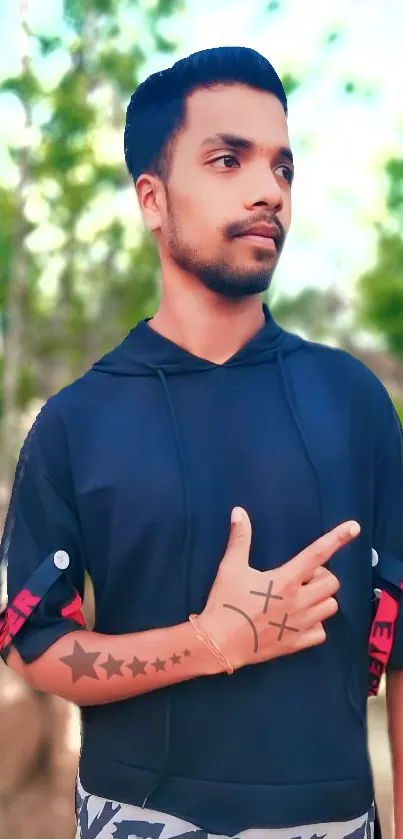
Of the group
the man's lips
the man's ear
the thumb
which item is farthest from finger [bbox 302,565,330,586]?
the man's ear

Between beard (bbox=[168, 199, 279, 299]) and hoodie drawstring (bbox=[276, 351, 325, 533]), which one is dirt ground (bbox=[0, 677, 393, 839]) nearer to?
hoodie drawstring (bbox=[276, 351, 325, 533])

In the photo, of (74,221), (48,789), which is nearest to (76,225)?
(74,221)

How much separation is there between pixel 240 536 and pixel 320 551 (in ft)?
0.45

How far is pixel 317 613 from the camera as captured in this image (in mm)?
1385

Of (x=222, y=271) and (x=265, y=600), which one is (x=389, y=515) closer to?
(x=265, y=600)

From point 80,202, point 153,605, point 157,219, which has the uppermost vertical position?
point 80,202

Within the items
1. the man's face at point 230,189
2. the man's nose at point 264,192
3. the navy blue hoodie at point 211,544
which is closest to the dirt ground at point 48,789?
the navy blue hoodie at point 211,544

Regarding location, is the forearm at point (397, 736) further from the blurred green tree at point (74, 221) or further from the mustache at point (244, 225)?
the blurred green tree at point (74, 221)

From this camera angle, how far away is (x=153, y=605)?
1468 mm

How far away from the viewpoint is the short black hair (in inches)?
60.7

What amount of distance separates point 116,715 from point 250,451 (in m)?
0.56

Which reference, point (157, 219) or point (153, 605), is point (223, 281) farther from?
point (153, 605)

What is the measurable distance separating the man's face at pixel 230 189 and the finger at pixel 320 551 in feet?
1.58

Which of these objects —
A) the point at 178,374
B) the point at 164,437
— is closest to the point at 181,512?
the point at 164,437
